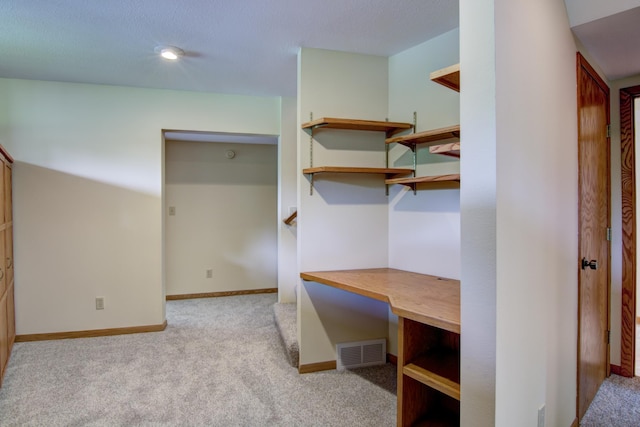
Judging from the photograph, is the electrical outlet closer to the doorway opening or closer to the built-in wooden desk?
the built-in wooden desk

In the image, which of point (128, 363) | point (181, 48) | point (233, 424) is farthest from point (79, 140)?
point (233, 424)

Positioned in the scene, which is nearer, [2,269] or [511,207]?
[511,207]

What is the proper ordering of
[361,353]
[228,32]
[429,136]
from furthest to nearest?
1. [361,353]
2. [228,32]
3. [429,136]

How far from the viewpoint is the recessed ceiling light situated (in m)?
2.47

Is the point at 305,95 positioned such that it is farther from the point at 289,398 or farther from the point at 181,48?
the point at 289,398

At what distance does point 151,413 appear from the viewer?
2039mm

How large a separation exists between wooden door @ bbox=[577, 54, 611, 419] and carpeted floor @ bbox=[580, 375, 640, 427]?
5cm

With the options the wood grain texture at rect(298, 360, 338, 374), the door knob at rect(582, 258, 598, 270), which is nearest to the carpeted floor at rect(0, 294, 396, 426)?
the wood grain texture at rect(298, 360, 338, 374)

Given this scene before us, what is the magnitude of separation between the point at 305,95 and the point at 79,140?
2.23 meters

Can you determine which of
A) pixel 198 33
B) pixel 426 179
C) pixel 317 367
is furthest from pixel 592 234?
pixel 198 33

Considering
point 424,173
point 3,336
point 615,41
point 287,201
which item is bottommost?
point 3,336

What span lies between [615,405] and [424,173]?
177 centimetres

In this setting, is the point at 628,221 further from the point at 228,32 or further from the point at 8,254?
the point at 8,254

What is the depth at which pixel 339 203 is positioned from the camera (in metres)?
2.59
